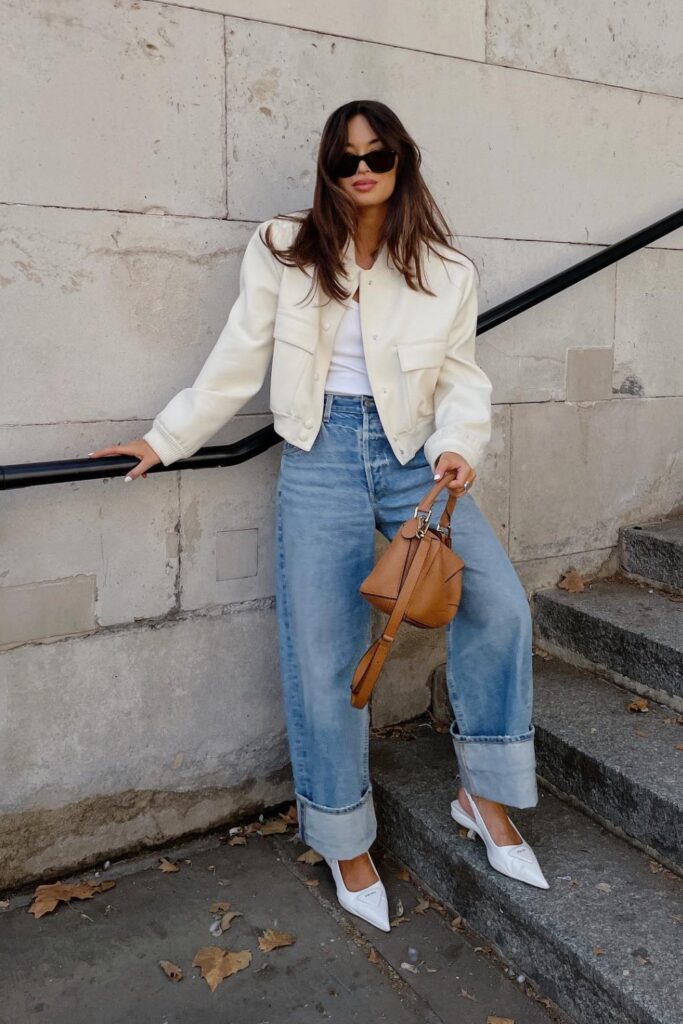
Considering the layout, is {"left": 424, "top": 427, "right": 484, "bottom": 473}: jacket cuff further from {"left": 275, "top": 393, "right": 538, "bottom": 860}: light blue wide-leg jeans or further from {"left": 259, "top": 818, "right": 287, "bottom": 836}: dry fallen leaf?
{"left": 259, "top": 818, "right": 287, "bottom": 836}: dry fallen leaf

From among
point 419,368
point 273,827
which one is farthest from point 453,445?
point 273,827

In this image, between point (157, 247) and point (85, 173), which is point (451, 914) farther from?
point (85, 173)

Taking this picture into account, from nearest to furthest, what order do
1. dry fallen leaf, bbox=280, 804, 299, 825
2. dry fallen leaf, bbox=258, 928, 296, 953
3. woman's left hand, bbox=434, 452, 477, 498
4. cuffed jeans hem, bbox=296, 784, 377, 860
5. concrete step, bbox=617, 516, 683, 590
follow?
woman's left hand, bbox=434, 452, 477, 498 < dry fallen leaf, bbox=258, 928, 296, 953 < cuffed jeans hem, bbox=296, 784, 377, 860 < dry fallen leaf, bbox=280, 804, 299, 825 < concrete step, bbox=617, 516, 683, 590

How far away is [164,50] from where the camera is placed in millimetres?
2758

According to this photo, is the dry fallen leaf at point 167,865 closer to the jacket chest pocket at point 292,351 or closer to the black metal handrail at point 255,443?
the black metal handrail at point 255,443

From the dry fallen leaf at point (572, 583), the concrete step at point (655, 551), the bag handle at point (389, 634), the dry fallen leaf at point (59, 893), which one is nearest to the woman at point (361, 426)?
the bag handle at point (389, 634)

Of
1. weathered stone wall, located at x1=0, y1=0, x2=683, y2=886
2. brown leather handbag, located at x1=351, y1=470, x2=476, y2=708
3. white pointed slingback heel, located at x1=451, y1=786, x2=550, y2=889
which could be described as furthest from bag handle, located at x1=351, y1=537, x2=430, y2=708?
weathered stone wall, located at x1=0, y1=0, x2=683, y2=886

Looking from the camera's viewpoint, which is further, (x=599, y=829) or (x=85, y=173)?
(x=599, y=829)

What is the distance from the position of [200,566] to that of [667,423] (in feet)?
7.10

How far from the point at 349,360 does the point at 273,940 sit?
164 centimetres

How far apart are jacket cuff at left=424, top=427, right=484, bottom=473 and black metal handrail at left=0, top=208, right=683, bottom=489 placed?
0.61 m

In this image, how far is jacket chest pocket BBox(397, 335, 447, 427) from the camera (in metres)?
2.56

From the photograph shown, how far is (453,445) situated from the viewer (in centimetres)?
250

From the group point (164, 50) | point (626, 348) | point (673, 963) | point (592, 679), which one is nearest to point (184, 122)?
point (164, 50)
